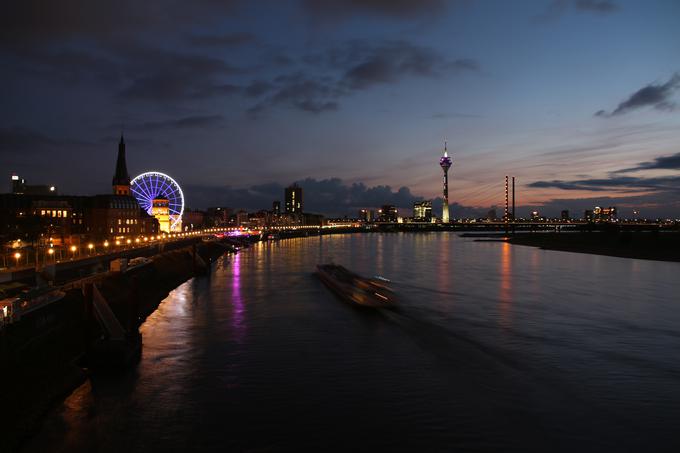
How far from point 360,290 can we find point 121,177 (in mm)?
138579

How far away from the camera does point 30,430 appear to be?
17.1 metres

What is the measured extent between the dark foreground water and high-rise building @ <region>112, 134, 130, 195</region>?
420 ft

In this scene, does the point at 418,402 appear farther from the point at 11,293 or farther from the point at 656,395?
the point at 11,293

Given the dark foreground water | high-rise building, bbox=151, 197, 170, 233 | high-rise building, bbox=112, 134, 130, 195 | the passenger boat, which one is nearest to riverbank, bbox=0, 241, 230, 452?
the dark foreground water

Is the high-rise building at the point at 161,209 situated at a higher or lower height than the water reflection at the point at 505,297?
higher

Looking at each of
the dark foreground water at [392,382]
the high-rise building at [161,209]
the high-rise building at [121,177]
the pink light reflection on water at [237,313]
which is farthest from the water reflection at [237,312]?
the high-rise building at [121,177]

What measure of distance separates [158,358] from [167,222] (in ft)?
413

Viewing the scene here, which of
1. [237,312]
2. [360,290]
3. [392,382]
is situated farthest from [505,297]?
[392,382]

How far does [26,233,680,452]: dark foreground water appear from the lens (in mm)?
17812

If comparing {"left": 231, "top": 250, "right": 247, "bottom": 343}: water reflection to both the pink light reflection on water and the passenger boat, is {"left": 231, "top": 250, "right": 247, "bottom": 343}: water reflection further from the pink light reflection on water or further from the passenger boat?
the passenger boat

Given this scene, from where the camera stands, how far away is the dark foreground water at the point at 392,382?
1781 centimetres

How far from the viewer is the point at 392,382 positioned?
2369 cm

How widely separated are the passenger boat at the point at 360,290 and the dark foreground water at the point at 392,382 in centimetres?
143

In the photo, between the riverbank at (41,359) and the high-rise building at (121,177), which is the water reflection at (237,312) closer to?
the riverbank at (41,359)
